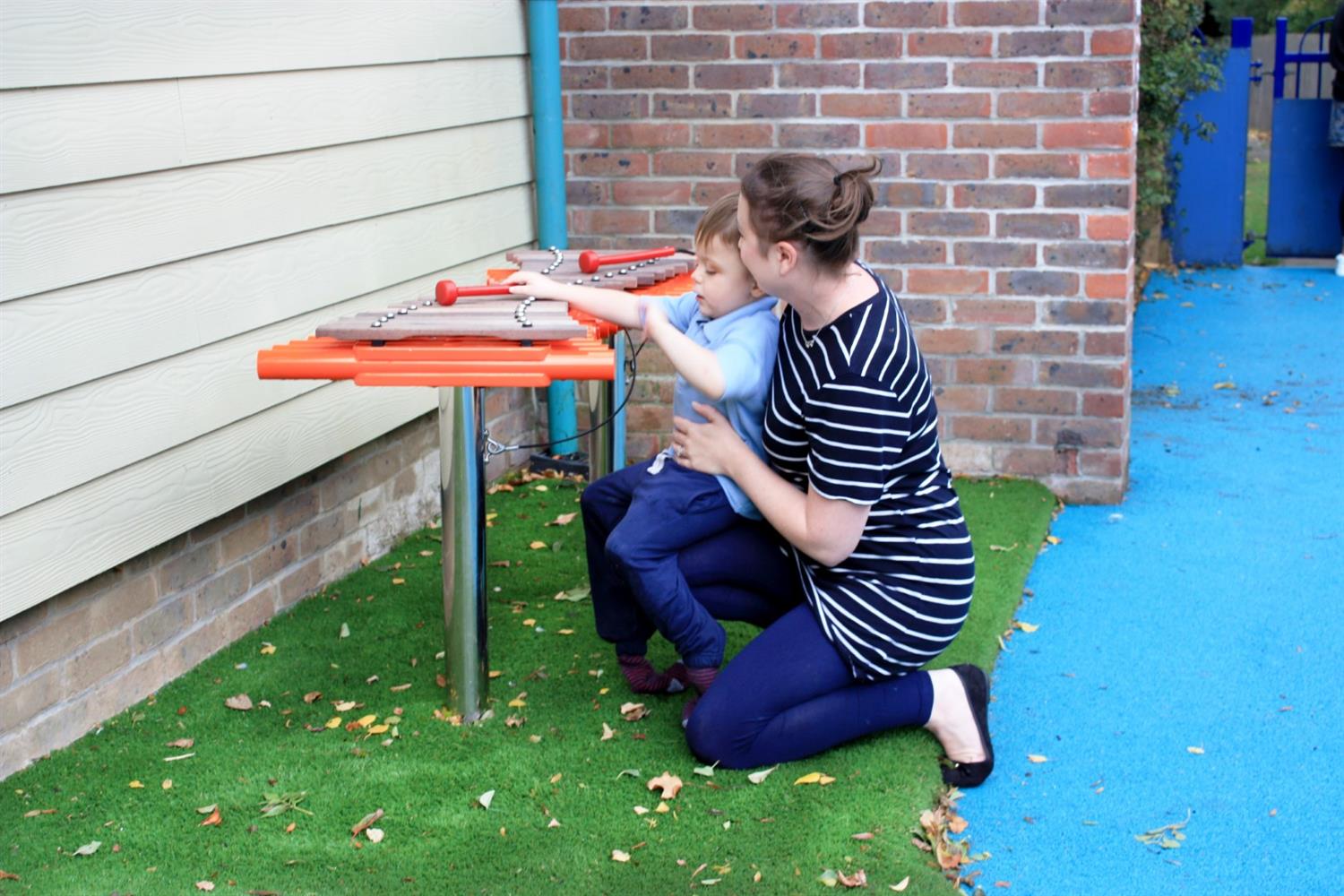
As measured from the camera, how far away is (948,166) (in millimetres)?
5461

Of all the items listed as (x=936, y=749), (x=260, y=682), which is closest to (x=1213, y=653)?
(x=936, y=749)

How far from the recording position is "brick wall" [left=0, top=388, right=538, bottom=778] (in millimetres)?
3445

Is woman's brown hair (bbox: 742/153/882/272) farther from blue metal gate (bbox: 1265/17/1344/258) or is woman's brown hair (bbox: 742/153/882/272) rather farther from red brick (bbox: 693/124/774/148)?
blue metal gate (bbox: 1265/17/1344/258)

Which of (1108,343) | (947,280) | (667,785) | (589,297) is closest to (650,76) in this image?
(947,280)

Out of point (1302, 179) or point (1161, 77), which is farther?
point (1302, 179)

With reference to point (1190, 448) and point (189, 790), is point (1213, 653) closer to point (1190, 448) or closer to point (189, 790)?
point (1190, 448)

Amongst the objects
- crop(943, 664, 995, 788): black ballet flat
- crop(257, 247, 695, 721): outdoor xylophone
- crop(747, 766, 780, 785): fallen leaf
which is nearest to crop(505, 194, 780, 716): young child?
crop(257, 247, 695, 721): outdoor xylophone

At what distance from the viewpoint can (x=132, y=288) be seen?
3557 millimetres

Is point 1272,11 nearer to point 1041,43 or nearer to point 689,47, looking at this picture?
point 1041,43

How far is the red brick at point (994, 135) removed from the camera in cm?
535

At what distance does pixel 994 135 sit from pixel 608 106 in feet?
4.79

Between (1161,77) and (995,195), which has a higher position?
(1161,77)

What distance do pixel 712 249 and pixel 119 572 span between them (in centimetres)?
167

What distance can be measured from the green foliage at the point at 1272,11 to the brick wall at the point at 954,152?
16749 millimetres
